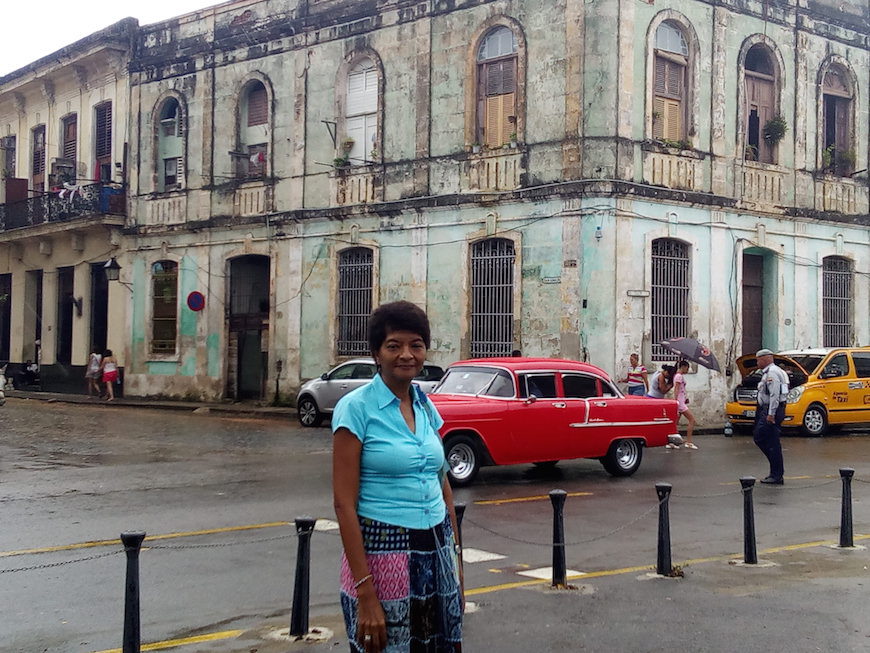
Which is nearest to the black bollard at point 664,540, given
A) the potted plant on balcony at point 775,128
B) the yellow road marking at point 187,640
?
the yellow road marking at point 187,640

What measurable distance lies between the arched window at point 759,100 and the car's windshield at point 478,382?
1357 centimetres

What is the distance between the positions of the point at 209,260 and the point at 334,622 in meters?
23.5

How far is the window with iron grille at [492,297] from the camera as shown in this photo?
23.5m

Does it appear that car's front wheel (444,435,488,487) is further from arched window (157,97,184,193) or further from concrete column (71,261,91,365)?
concrete column (71,261,91,365)

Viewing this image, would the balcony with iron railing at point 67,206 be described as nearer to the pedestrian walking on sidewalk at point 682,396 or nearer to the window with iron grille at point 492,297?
the window with iron grille at point 492,297

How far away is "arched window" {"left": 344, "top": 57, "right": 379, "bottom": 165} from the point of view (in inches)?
1027

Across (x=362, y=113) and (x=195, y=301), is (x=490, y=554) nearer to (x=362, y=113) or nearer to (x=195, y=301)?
(x=362, y=113)

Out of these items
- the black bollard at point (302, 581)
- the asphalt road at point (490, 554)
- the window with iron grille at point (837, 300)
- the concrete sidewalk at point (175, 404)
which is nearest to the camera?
the black bollard at point (302, 581)

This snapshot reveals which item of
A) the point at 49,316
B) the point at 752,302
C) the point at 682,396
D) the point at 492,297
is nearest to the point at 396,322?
the point at 682,396

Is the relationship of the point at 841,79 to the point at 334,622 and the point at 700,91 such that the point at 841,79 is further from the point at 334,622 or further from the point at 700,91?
the point at 334,622

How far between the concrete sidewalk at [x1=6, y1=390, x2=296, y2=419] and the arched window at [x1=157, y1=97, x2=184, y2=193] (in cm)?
610

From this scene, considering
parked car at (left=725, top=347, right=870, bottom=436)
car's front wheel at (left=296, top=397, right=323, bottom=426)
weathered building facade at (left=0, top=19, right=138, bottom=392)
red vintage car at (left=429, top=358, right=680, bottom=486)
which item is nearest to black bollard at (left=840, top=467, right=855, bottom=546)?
red vintage car at (left=429, top=358, right=680, bottom=486)

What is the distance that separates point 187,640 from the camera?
6.50 metres

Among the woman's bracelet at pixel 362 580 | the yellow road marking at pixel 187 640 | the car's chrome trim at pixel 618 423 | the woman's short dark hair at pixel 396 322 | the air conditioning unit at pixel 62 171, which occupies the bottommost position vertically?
the yellow road marking at pixel 187 640
